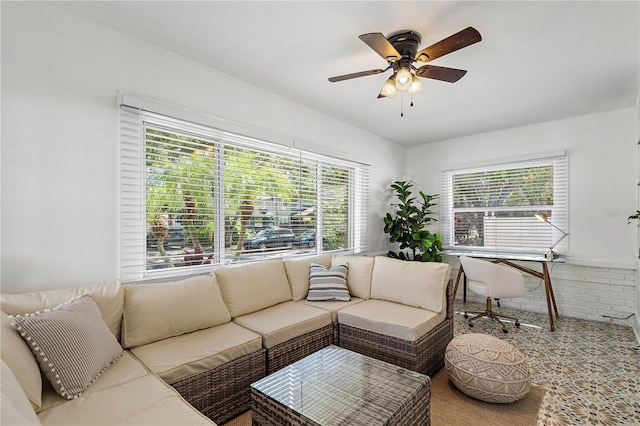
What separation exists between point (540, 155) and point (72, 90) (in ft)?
16.4

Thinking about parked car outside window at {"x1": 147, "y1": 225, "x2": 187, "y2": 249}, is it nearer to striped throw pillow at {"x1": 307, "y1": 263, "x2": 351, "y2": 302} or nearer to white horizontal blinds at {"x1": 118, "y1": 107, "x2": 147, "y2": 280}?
white horizontal blinds at {"x1": 118, "y1": 107, "x2": 147, "y2": 280}

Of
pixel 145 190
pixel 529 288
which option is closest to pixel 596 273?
pixel 529 288

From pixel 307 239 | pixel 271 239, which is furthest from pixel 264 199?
pixel 307 239

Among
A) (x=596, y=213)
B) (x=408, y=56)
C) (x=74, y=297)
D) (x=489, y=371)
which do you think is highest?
(x=408, y=56)

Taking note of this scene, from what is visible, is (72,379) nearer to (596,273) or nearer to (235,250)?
(235,250)

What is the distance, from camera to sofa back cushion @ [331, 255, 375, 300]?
3.07m

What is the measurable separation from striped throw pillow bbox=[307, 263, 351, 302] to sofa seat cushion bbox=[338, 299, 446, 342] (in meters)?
0.25

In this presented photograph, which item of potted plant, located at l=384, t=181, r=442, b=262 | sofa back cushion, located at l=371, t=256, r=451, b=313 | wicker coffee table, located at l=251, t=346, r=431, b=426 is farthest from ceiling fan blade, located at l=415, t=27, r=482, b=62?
potted plant, located at l=384, t=181, r=442, b=262

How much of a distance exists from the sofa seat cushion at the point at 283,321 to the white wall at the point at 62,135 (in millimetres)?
1063

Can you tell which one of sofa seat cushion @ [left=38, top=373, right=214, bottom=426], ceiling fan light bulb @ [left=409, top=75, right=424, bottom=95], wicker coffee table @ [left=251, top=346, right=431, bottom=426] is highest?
ceiling fan light bulb @ [left=409, top=75, right=424, bottom=95]

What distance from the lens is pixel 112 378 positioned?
149cm

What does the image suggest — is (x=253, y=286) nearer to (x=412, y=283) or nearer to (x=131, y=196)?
(x=131, y=196)

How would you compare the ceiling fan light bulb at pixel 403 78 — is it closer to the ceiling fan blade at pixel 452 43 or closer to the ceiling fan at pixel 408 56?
the ceiling fan at pixel 408 56

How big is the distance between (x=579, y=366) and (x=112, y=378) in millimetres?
3413
